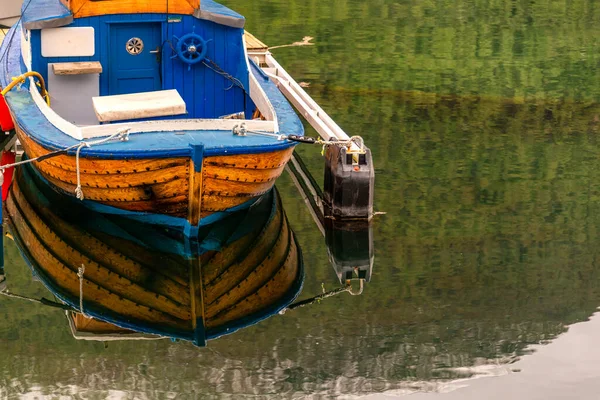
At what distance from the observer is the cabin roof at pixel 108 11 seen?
1566 centimetres

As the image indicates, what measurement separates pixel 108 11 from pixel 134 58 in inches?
32.0

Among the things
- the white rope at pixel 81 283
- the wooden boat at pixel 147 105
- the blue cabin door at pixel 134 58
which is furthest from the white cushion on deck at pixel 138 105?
the white rope at pixel 81 283

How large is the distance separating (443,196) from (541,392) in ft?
18.5

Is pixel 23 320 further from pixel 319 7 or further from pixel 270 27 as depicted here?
pixel 319 7

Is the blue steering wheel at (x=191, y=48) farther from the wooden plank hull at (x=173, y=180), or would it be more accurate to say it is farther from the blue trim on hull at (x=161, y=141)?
the wooden plank hull at (x=173, y=180)

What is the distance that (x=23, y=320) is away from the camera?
1256 centimetres

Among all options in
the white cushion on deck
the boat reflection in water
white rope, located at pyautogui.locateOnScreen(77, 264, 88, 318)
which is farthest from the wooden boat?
white rope, located at pyautogui.locateOnScreen(77, 264, 88, 318)

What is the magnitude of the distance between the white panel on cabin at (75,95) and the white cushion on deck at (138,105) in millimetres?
812

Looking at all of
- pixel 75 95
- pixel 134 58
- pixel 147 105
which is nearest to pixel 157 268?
pixel 147 105

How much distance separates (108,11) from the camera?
1590cm

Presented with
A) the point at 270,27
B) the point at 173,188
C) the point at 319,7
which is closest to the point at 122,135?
the point at 173,188

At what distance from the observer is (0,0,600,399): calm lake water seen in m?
11.3

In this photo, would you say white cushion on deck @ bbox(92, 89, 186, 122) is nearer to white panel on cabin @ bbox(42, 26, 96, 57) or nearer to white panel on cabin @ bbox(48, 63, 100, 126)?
white panel on cabin @ bbox(48, 63, 100, 126)

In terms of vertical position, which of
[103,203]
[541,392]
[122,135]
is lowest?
[541,392]
